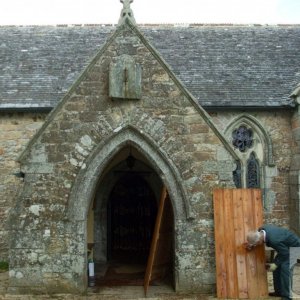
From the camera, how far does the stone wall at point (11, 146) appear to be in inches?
456

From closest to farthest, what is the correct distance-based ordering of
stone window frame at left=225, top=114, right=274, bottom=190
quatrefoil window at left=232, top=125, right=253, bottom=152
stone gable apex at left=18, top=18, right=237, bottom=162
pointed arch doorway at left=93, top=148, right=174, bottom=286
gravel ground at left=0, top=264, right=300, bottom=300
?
gravel ground at left=0, top=264, right=300, bottom=300 → stone gable apex at left=18, top=18, right=237, bottom=162 → pointed arch doorway at left=93, top=148, right=174, bottom=286 → stone window frame at left=225, top=114, right=274, bottom=190 → quatrefoil window at left=232, top=125, right=253, bottom=152

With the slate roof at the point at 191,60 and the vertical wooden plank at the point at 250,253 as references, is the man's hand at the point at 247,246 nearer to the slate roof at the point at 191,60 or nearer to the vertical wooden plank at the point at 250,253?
the vertical wooden plank at the point at 250,253

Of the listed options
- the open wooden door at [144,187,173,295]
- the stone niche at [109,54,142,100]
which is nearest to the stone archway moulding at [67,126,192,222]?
the open wooden door at [144,187,173,295]

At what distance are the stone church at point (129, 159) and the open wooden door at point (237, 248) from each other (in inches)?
7.5

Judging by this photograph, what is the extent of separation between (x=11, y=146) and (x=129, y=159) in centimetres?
372

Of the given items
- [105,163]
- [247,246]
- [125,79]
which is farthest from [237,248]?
[125,79]

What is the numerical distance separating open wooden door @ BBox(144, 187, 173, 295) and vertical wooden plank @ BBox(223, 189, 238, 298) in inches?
50.5

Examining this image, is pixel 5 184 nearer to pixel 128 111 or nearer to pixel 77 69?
pixel 77 69

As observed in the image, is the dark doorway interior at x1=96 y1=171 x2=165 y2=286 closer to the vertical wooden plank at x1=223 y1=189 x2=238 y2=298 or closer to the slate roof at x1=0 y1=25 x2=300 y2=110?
the slate roof at x1=0 y1=25 x2=300 y2=110

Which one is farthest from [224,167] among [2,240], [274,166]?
[2,240]

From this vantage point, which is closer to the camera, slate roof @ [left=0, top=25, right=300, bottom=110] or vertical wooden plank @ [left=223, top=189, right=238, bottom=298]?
vertical wooden plank @ [left=223, top=189, right=238, bottom=298]

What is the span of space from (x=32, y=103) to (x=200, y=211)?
6354 millimetres

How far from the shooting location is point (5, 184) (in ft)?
38.1

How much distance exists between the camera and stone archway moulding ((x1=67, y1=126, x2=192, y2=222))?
25.1ft
